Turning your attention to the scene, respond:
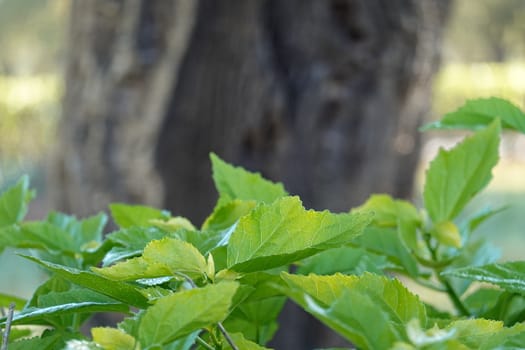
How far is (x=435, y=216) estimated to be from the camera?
0.58 m

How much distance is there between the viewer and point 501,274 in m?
0.44

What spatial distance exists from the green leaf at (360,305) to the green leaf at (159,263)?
0.05 m

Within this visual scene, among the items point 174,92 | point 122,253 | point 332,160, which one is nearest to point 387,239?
point 122,253

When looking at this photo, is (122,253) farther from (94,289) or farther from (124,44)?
(124,44)

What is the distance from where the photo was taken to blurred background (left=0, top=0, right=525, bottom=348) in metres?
2.17

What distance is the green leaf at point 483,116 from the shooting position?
569mm

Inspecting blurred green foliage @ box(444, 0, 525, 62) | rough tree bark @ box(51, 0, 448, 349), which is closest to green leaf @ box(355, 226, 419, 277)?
rough tree bark @ box(51, 0, 448, 349)

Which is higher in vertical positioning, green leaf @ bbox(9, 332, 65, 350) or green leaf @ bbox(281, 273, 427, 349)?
green leaf @ bbox(281, 273, 427, 349)

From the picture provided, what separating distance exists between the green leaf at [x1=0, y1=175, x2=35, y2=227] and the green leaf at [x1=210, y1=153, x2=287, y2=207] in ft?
0.49

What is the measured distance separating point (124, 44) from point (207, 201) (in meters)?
0.47

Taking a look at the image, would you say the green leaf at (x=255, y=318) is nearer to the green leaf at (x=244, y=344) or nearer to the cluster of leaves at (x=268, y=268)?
the cluster of leaves at (x=268, y=268)

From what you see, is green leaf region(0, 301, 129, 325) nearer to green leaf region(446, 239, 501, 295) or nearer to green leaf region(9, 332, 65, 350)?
green leaf region(9, 332, 65, 350)

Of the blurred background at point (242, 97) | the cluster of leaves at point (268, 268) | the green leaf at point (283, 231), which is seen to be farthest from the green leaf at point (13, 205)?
the blurred background at point (242, 97)

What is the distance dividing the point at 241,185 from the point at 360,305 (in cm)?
26
